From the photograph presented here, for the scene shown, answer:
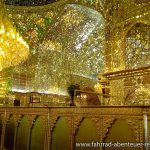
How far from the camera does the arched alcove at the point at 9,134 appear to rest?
525 centimetres

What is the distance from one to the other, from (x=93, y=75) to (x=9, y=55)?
3383 millimetres

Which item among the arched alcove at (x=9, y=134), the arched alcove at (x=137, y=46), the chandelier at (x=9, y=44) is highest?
the chandelier at (x=9, y=44)

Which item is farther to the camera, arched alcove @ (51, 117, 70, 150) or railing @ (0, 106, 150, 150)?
arched alcove @ (51, 117, 70, 150)

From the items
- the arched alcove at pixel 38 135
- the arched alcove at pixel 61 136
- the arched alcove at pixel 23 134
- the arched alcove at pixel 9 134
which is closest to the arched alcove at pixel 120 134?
the arched alcove at pixel 61 136

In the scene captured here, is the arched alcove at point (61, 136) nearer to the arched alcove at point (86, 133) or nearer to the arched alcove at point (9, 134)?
the arched alcove at point (86, 133)

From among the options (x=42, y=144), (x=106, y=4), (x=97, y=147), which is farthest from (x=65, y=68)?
(x=97, y=147)

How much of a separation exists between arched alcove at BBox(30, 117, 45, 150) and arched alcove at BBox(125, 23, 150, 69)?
10.9 feet

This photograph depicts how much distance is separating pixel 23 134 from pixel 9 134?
0.63 meters

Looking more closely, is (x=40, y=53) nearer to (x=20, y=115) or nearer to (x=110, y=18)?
(x=110, y=18)

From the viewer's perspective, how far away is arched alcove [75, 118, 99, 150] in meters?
3.55

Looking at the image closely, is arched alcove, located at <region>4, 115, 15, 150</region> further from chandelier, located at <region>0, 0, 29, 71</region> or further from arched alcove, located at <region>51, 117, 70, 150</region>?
chandelier, located at <region>0, 0, 29, 71</region>

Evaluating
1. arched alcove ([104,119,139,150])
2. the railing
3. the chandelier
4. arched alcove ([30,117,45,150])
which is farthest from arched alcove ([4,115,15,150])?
the chandelier

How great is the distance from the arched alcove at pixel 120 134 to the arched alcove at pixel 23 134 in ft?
6.37

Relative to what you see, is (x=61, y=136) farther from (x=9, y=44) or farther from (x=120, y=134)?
(x=9, y=44)
